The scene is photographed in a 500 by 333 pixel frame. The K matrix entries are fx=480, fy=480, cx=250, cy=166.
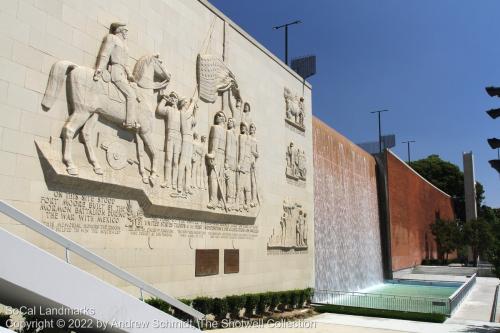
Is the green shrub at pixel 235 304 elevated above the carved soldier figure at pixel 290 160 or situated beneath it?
situated beneath

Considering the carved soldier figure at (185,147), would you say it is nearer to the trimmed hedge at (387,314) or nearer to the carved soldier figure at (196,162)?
the carved soldier figure at (196,162)

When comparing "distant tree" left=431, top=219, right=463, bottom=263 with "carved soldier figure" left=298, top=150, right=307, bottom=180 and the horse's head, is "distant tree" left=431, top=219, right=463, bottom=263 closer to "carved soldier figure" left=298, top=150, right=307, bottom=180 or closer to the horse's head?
"carved soldier figure" left=298, top=150, right=307, bottom=180

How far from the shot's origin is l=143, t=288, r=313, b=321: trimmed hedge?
1108cm

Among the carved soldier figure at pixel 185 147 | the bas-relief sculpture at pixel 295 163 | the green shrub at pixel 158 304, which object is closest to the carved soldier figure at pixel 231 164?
the carved soldier figure at pixel 185 147

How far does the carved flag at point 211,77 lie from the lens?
13.0 metres

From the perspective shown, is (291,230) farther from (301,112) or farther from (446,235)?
(446,235)

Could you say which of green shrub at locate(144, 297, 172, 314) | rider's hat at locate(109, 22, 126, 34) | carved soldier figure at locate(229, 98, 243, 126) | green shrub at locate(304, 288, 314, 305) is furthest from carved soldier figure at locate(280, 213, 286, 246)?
rider's hat at locate(109, 22, 126, 34)

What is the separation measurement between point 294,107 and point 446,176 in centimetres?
5571

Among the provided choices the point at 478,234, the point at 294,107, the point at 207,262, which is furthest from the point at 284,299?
the point at 478,234

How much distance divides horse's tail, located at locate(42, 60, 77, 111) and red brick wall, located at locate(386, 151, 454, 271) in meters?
27.7

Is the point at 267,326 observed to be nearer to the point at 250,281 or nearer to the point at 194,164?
the point at 250,281

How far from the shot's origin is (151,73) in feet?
36.1

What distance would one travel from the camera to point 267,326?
1312 centimetres

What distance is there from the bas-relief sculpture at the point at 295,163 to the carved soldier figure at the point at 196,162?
5884 millimetres
